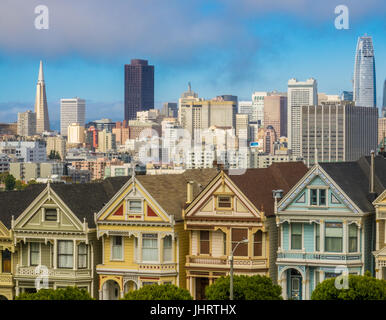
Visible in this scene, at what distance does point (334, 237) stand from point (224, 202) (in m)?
4.50

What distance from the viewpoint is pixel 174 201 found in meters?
48.1

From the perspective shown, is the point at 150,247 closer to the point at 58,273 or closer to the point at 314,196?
the point at 58,273

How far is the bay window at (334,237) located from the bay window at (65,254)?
10.5m

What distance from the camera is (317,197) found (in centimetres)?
4447

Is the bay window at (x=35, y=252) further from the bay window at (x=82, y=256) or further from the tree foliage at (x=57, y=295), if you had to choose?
the tree foliage at (x=57, y=295)

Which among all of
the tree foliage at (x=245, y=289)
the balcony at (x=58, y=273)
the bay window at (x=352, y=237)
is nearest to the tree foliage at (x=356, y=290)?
the tree foliage at (x=245, y=289)

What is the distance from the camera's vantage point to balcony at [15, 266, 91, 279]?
48125mm

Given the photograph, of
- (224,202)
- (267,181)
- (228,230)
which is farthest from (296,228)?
(267,181)

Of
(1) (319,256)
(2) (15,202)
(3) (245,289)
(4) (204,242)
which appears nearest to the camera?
(3) (245,289)

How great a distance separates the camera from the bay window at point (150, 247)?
4691 centimetres

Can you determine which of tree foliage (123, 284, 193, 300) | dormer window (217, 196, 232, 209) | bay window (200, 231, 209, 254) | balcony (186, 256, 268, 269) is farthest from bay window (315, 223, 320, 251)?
tree foliage (123, 284, 193, 300)

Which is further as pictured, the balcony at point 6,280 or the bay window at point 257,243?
the balcony at point 6,280
